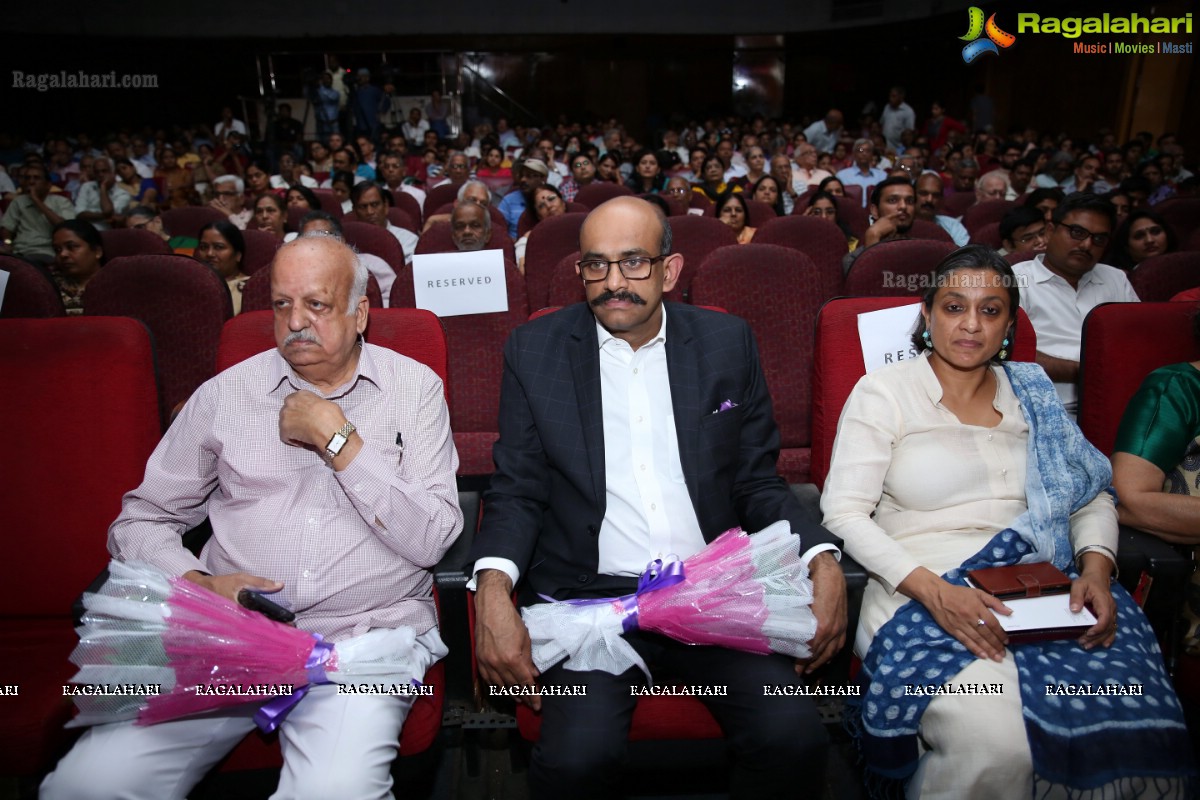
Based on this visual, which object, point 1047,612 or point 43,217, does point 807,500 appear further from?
point 43,217

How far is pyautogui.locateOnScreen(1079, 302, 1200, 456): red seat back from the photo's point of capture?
1692mm

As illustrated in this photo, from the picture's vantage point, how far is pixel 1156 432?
1490 mm

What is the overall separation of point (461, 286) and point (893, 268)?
1480 millimetres

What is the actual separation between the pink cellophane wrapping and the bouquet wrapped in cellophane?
31 cm

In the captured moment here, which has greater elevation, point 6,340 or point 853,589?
point 6,340

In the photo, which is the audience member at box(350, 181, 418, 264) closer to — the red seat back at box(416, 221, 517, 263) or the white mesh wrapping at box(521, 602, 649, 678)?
the red seat back at box(416, 221, 517, 263)

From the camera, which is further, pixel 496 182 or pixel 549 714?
pixel 496 182

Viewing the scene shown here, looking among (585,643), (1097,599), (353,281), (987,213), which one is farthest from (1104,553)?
(987,213)

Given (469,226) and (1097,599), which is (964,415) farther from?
(469,226)

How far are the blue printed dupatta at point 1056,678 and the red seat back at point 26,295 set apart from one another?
97.7 inches

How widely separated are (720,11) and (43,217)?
35.2ft

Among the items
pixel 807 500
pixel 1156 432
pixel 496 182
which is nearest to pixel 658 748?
pixel 807 500

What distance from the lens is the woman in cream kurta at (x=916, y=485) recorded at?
1.41 metres

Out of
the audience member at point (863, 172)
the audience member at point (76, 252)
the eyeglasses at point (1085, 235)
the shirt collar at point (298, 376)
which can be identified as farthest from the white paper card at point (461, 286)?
the audience member at point (863, 172)
